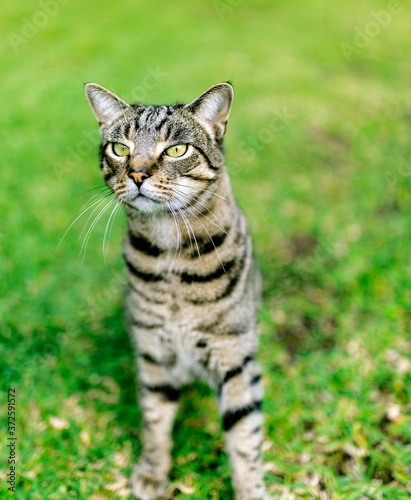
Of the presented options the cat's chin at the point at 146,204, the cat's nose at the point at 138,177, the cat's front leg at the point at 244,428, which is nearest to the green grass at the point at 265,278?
the cat's front leg at the point at 244,428

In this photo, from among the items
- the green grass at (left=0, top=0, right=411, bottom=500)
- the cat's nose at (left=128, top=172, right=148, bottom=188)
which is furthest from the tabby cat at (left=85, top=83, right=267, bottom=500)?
the green grass at (left=0, top=0, right=411, bottom=500)

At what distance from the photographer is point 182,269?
2.11m

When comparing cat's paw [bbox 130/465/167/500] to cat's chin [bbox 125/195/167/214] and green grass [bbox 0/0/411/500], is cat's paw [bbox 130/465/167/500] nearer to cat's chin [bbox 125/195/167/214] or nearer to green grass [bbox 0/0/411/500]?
green grass [bbox 0/0/411/500]

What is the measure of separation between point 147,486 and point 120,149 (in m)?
1.75

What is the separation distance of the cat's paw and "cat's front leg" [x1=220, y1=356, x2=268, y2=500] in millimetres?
402

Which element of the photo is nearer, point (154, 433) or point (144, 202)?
point (144, 202)

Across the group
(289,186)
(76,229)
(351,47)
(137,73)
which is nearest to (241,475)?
(76,229)

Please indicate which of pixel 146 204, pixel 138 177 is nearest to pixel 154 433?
pixel 146 204

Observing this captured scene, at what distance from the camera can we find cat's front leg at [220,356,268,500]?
225cm

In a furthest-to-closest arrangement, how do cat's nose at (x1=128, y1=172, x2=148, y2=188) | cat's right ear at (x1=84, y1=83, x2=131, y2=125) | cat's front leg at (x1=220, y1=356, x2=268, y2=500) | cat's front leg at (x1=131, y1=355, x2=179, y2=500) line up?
1. cat's front leg at (x1=131, y1=355, x2=179, y2=500)
2. cat's front leg at (x1=220, y1=356, x2=268, y2=500)
3. cat's right ear at (x1=84, y1=83, x2=131, y2=125)
4. cat's nose at (x1=128, y1=172, x2=148, y2=188)

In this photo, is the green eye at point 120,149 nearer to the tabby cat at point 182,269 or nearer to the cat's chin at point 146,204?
the tabby cat at point 182,269

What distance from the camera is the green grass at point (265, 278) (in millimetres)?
2516

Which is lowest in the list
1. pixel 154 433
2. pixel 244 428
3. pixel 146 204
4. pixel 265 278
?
pixel 265 278

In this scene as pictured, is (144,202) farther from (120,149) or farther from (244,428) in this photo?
(244,428)
